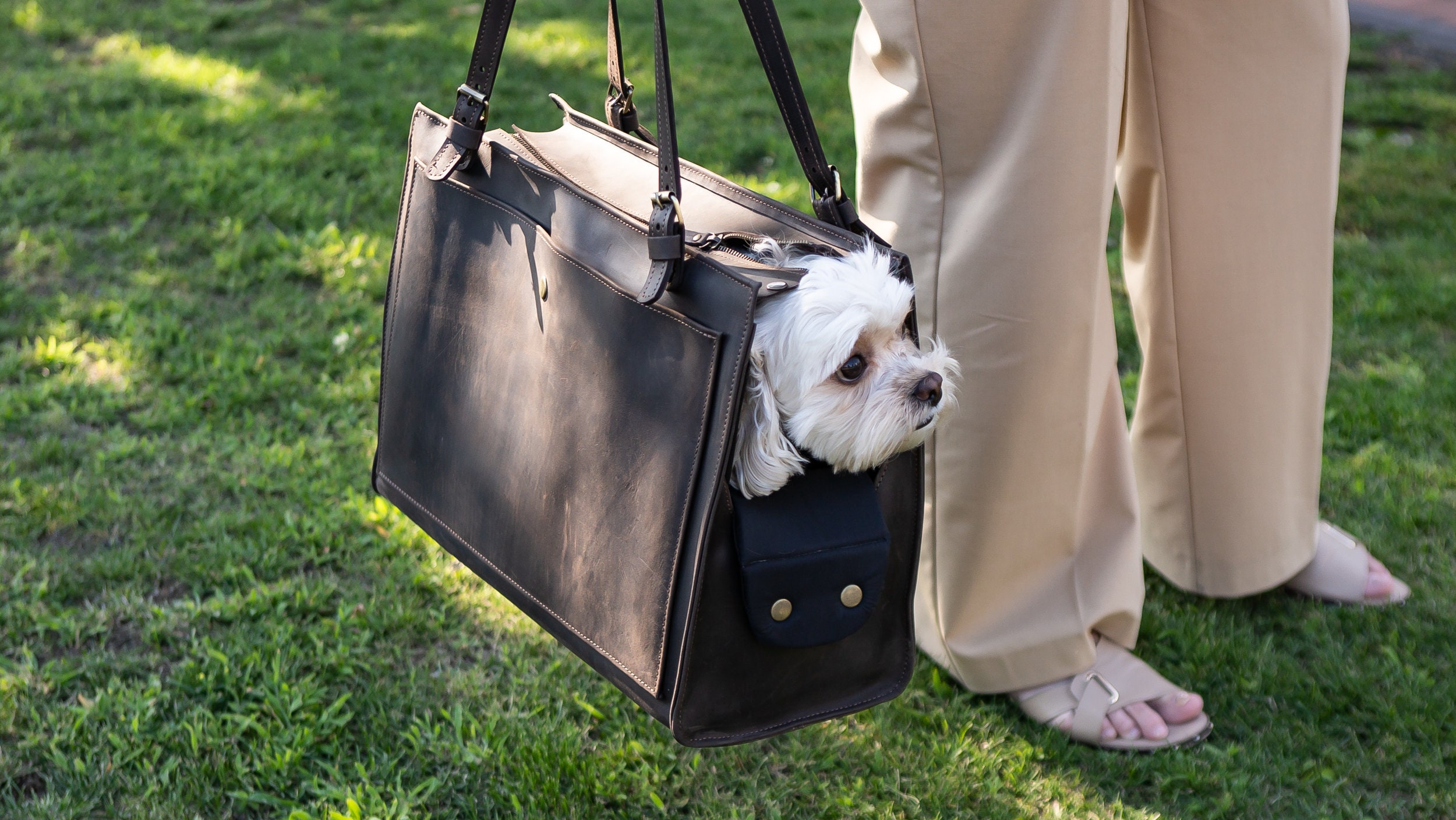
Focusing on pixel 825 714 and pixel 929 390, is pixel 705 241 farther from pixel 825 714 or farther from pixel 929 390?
pixel 825 714

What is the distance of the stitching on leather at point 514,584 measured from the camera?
5.05 feet

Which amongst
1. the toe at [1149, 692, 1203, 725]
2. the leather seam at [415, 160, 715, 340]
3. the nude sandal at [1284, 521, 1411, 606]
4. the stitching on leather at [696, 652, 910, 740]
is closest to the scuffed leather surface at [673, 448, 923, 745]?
the stitching on leather at [696, 652, 910, 740]

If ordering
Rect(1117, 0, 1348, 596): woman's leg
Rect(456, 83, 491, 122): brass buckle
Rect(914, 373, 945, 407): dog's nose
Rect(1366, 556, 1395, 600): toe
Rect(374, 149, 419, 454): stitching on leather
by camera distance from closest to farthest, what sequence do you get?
1. Rect(914, 373, 945, 407): dog's nose
2. Rect(456, 83, 491, 122): brass buckle
3. Rect(374, 149, 419, 454): stitching on leather
4. Rect(1117, 0, 1348, 596): woman's leg
5. Rect(1366, 556, 1395, 600): toe

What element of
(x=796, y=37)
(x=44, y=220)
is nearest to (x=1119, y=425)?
(x=44, y=220)

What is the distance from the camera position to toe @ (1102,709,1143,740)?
2.10m

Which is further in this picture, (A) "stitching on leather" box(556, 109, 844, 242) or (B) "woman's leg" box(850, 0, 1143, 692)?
(B) "woman's leg" box(850, 0, 1143, 692)

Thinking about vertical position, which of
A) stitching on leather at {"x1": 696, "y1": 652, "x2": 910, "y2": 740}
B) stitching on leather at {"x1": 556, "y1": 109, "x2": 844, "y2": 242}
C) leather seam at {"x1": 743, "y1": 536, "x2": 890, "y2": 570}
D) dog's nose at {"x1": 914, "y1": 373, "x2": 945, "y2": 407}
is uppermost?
stitching on leather at {"x1": 556, "y1": 109, "x2": 844, "y2": 242}

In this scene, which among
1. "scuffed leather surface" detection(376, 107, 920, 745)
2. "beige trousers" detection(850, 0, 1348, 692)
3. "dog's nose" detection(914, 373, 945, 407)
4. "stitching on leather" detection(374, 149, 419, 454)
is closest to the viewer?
"scuffed leather surface" detection(376, 107, 920, 745)

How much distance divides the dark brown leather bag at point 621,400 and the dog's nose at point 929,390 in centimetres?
9

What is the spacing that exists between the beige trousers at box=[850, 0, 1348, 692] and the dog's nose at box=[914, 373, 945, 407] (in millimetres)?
400

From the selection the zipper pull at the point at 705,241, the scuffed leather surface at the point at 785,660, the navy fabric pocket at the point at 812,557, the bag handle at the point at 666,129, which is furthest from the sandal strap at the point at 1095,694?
the zipper pull at the point at 705,241

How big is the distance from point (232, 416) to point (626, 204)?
1.82m

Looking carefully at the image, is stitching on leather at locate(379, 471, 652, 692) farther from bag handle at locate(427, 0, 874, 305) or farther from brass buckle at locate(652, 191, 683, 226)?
brass buckle at locate(652, 191, 683, 226)

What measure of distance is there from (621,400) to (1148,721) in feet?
4.07
